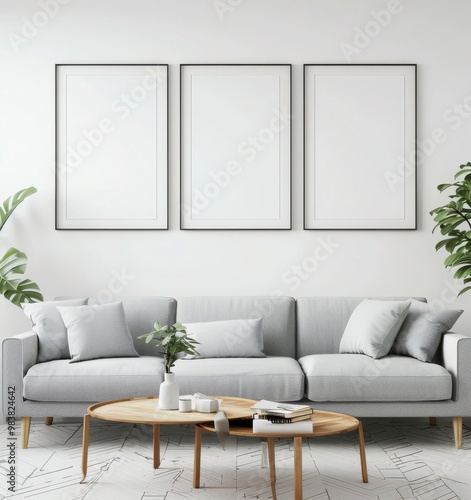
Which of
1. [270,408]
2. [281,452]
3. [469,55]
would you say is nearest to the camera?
[270,408]

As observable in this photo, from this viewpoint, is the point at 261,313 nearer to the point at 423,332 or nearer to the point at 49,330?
the point at 423,332

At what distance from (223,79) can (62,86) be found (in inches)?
44.5

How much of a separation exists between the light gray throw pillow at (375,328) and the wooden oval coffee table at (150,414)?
1.00 meters

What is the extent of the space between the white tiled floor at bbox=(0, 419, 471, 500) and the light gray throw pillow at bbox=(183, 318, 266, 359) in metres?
0.50

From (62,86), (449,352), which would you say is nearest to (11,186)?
(62,86)

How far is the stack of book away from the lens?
282 centimetres

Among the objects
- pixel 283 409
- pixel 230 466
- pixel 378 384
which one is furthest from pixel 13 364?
pixel 378 384

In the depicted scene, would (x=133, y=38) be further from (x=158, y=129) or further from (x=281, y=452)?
(x=281, y=452)

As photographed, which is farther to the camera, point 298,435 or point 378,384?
point 378,384

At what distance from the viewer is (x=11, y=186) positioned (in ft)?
15.8

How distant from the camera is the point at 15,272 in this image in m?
4.51

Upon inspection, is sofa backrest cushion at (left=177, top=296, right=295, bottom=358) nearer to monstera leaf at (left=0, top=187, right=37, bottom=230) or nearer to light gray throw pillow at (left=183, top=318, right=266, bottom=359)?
light gray throw pillow at (left=183, top=318, right=266, bottom=359)

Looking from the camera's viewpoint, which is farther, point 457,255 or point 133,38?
point 133,38

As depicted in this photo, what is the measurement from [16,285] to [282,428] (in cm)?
240
